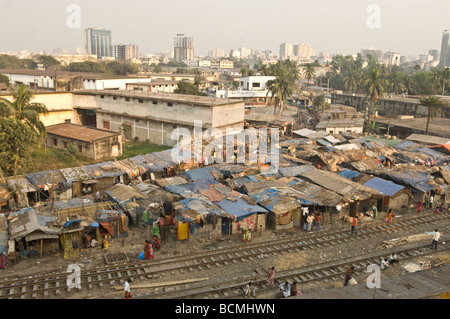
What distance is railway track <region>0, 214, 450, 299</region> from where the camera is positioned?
40.4 feet

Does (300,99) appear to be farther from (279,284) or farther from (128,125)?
(279,284)

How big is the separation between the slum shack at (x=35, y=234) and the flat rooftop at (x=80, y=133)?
13424 millimetres

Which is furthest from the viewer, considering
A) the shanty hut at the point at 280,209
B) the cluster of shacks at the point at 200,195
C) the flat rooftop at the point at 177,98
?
the flat rooftop at the point at 177,98

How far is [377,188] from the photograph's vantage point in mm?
20531

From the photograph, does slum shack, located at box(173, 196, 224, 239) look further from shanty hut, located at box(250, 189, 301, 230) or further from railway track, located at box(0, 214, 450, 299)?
shanty hut, located at box(250, 189, 301, 230)

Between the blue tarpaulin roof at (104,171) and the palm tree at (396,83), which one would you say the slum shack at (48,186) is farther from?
the palm tree at (396,83)

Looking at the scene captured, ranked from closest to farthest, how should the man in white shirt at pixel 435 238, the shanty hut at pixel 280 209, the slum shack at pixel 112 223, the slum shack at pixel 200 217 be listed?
1. the man in white shirt at pixel 435 238
2. the slum shack at pixel 112 223
3. the slum shack at pixel 200 217
4. the shanty hut at pixel 280 209

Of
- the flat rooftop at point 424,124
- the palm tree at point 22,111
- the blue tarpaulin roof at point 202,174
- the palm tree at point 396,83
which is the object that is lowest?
the blue tarpaulin roof at point 202,174

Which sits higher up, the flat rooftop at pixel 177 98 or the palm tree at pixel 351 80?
the palm tree at pixel 351 80

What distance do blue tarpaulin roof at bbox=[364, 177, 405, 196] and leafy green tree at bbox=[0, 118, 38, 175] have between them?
774 inches

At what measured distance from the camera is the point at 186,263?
14.3 m

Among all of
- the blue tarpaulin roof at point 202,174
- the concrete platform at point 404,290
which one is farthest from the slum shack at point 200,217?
the concrete platform at point 404,290

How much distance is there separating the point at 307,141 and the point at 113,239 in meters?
19.9

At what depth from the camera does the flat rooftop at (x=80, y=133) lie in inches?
1132
